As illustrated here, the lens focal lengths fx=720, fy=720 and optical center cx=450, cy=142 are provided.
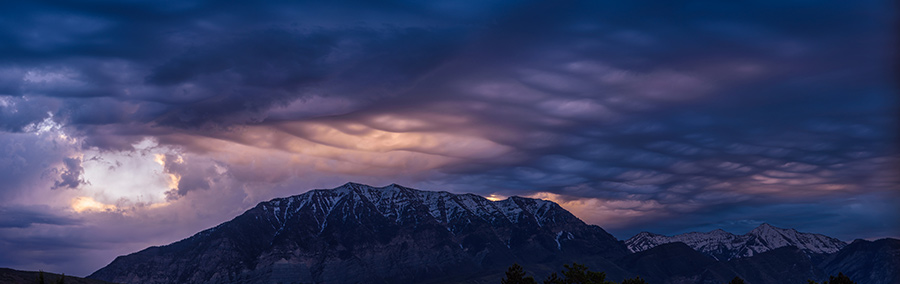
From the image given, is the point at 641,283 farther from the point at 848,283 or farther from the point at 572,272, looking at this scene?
the point at 848,283

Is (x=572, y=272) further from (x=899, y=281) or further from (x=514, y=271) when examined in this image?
(x=899, y=281)

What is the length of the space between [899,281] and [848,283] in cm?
13957

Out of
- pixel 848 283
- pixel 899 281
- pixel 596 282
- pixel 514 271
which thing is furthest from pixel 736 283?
pixel 899 281

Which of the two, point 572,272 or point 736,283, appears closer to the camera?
point 572,272

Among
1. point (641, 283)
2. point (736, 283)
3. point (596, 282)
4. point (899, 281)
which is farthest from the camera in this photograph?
point (736, 283)

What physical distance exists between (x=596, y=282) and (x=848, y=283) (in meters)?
62.7

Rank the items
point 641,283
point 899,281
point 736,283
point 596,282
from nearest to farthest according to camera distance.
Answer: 1. point 899,281
2. point 596,282
3. point 641,283
4. point 736,283

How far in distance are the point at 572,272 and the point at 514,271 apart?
37.5 feet

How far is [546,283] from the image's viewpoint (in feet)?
468

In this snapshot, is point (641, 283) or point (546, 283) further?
point (641, 283)

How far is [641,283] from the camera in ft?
521

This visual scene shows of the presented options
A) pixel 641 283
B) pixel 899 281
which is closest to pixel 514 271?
pixel 641 283

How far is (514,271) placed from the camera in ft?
470

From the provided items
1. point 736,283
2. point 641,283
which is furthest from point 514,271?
point 736,283
